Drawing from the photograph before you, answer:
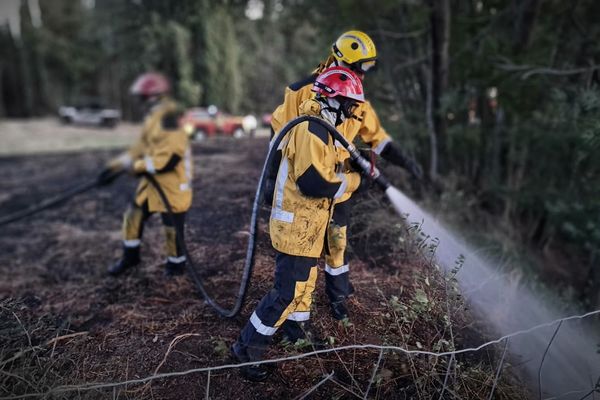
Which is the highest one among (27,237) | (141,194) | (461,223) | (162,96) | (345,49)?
(345,49)

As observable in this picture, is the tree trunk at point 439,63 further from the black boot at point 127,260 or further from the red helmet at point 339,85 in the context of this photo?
the black boot at point 127,260

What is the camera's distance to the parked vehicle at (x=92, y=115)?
22859 mm

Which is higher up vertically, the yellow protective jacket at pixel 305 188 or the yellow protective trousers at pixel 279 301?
the yellow protective jacket at pixel 305 188

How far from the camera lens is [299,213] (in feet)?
9.41

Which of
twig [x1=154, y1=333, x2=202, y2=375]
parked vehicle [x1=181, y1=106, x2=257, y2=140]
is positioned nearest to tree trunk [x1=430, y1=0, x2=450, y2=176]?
twig [x1=154, y1=333, x2=202, y2=375]

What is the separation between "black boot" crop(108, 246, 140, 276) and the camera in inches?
192

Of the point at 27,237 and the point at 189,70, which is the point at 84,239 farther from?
the point at 189,70

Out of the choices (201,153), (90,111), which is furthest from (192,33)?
(201,153)

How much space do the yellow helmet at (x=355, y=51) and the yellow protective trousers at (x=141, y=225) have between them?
2262 millimetres

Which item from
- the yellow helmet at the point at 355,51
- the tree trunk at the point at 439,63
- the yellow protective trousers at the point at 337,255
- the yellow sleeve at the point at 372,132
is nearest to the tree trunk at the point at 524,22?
the tree trunk at the point at 439,63

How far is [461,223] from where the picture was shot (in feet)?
21.2

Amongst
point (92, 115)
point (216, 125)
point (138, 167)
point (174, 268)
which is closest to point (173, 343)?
point (174, 268)

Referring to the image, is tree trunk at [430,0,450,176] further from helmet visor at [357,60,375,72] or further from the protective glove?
the protective glove

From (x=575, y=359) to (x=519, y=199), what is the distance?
4.08 meters
